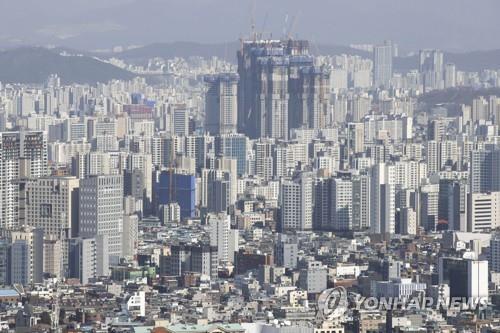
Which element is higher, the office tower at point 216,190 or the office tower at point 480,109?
the office tower at point 480,109

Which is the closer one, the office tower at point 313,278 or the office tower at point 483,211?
the office tower at point 313,278

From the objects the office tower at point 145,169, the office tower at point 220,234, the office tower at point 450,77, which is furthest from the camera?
the office tower at point 450,77

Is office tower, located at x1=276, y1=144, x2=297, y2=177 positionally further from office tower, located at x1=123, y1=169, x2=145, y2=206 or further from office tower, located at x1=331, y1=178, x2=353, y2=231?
office tower, located at x1=331, y1=178, x2=353, y2=231

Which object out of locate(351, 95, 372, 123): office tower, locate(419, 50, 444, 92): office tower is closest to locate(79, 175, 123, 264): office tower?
locate(351, 95, 372, 123): office tower

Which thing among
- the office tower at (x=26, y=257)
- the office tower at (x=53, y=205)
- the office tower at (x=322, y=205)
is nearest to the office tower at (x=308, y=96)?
the office tower at (x=322, y=205)

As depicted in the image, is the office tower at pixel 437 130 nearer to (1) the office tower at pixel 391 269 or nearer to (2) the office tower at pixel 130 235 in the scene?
(2) the office tower at pixel 130 235
